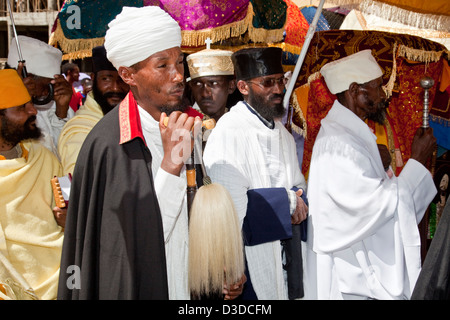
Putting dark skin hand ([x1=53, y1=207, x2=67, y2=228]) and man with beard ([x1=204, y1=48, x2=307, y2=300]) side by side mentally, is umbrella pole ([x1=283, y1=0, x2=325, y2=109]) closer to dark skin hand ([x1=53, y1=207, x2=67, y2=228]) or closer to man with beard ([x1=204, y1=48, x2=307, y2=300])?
man with beard ([x1=204, y1=48, x2=307, y2=300])

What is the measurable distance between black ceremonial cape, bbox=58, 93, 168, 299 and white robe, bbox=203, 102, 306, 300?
3.46ft

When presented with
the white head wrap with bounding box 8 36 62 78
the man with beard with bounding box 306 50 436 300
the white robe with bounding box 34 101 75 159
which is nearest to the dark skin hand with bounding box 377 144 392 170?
the man with beard with bounding box 306 50 436 300

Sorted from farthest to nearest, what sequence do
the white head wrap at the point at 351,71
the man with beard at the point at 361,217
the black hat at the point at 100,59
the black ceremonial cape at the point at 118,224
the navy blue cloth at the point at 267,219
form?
the black hat at the point at 100,59
the white head wrap at the point at 351,71
the man with beard at the point at 361,217
the navy blue cloth at the point at 267,219
the black ceremonial cape at the point at 118,224

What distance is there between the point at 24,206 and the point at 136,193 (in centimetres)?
151

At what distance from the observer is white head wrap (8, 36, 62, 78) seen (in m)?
5.24

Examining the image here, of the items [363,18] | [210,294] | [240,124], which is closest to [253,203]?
[240,124]

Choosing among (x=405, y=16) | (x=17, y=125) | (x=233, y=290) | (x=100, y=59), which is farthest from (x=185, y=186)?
(x=405, y=16)

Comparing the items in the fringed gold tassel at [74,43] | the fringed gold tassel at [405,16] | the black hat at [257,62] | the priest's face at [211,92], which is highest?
the fringed gold tassel at [405,16]

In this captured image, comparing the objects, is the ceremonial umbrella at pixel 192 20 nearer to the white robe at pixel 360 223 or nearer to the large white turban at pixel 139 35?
the white robe at pixel 360 223

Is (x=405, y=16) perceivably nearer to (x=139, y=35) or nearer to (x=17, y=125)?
(x=139, y=35)

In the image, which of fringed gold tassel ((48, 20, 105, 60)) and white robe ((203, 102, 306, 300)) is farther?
fringed gold tassel ((48, 20, 105, 60))

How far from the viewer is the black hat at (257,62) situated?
4172mm

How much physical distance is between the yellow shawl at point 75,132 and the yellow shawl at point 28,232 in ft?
1.22

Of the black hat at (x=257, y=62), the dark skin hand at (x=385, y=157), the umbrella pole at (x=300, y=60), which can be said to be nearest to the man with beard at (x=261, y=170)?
the black hat at (x=257, y=62)
